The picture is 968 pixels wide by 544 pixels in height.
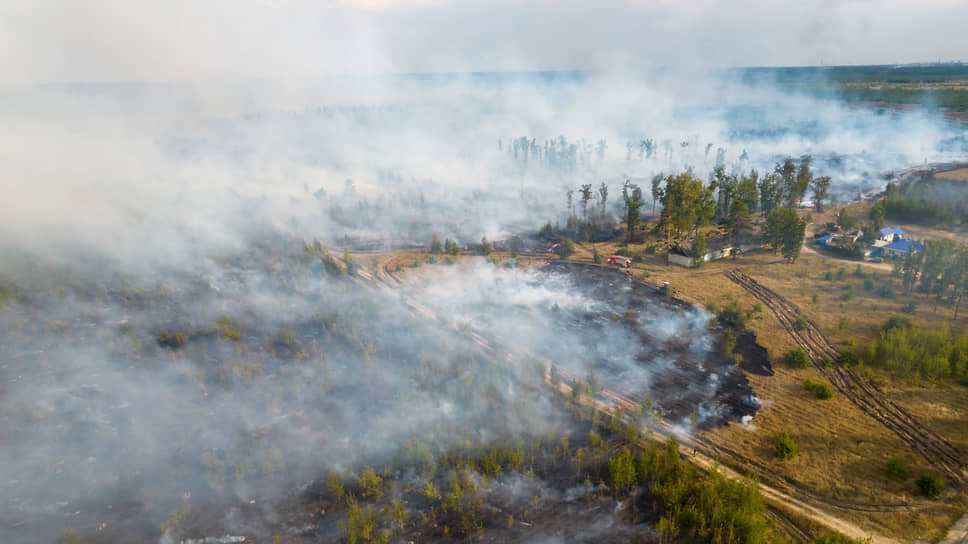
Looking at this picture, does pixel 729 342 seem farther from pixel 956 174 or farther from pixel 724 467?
pixel 956 174

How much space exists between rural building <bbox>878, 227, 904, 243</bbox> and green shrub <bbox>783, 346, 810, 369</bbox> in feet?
100

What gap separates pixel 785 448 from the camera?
23.0m

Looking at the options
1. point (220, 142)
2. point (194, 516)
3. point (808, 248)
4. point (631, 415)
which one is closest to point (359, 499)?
point (194, 516)

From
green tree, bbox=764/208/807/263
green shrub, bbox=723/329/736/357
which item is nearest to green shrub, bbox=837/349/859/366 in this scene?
green shrub, bbox=723/329/736/357

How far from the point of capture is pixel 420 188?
83.8 meters

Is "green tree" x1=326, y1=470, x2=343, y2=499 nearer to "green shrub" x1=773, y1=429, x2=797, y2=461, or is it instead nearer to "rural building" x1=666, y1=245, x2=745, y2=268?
"green shrub" x1=773, y1=429, x2=797, y2=461

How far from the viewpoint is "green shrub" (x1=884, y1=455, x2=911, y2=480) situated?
21.6m

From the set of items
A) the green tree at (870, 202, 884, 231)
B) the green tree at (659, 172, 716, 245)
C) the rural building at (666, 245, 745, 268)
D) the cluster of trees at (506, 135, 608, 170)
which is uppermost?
the cluster of trees at (506, 135, 608, 170)

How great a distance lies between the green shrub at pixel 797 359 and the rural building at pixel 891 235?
1203 inches

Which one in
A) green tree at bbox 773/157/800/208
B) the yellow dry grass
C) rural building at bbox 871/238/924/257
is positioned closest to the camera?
rural building at bbox 871/238/924/257

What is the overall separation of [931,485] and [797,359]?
10.5 metres

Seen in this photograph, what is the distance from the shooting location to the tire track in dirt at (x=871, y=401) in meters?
22.7

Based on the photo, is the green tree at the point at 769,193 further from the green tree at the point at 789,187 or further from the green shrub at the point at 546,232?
the green shrub at the point at 546,232

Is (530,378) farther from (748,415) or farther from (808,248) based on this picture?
(808,248)
